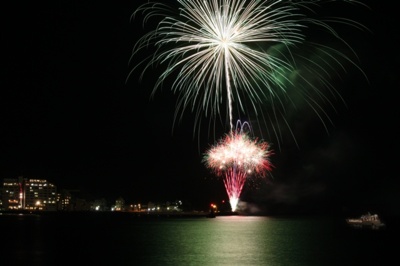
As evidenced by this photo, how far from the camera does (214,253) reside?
1807 inches

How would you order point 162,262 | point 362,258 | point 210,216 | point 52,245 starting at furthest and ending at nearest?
point 210,216 < point 52,245 < point 362,258 < point 162,262

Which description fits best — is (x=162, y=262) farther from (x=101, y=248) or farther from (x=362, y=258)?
(x=362, y=258)

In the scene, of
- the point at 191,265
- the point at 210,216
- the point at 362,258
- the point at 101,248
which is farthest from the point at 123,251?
the point at 210,216

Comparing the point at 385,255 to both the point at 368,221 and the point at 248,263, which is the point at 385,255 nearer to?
the point at 248,263

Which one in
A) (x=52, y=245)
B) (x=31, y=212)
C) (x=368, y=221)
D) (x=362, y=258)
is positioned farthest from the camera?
(x=31, y=212)

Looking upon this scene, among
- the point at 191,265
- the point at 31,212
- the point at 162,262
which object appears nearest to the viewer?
the point at 191,265

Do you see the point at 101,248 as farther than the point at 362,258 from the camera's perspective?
Yes

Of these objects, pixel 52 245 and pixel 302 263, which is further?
pixel 52 245

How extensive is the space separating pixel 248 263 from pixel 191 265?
475cm

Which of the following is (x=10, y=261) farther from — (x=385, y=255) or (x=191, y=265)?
(x=385, y=255)

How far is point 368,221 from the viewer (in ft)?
347

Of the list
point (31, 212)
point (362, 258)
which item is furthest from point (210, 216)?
point (362, 258)

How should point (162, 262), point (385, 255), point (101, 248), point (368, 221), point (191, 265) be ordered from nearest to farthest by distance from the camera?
point (191, 265) → point (162, 262) → point (385, 255) → point (101, 248) → point (368, 221)

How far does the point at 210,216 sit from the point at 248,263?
14100cm
